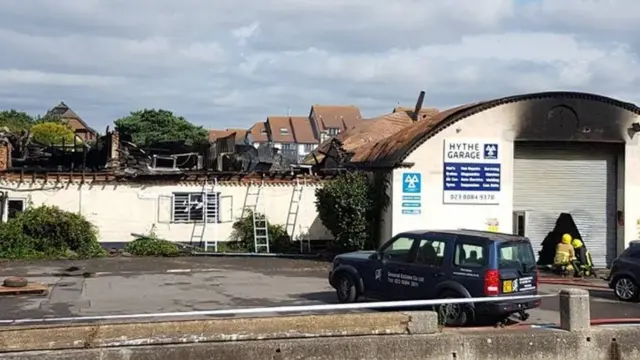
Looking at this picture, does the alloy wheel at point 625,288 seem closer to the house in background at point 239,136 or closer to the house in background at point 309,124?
the house in background at point 239,136

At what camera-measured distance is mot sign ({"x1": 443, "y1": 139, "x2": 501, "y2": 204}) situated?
24219mm

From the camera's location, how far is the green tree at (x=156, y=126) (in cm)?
6191

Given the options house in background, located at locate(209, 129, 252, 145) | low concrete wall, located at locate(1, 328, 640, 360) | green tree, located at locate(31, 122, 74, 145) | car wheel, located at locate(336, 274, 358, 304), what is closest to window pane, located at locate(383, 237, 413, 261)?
car wheel, located at locate(336, 274, 358, 304)

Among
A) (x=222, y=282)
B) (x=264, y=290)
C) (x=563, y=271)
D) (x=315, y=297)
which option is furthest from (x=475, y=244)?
(x=563, y=271)

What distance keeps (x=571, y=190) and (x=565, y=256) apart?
3.52 m

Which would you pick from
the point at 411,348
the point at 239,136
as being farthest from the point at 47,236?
the point at 239,136

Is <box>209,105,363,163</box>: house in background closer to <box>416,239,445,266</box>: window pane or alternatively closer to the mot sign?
the mot sign

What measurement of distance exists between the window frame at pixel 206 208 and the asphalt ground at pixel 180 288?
2.13 metres

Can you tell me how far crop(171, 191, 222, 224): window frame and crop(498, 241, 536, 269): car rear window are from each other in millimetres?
15465

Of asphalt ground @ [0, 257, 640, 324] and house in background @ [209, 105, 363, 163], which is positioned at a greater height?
house in background @ [209, 105, 363, 163]

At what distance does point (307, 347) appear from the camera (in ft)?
28.6

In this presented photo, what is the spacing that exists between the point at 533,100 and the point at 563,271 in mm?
5446

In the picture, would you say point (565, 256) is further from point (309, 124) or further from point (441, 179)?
point (309, 124)

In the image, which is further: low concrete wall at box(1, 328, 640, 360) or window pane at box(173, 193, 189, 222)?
window pane at box(173, 193, 189, 222)
